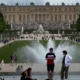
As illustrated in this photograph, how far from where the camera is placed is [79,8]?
109 meters

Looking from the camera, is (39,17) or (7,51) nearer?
(7,51)

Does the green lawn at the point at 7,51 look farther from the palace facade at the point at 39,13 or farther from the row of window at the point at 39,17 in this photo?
the palace facade at the point at 39,13

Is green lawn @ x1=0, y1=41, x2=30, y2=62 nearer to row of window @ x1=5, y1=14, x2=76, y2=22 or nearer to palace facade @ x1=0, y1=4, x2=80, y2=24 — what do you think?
row of window @ x1=5, y1=14, x2=76, y2=22

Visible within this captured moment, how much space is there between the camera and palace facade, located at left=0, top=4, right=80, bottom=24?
10906cm

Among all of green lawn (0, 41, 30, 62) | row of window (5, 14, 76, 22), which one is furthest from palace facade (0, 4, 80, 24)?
green lawn (0, 41, 30, 62)

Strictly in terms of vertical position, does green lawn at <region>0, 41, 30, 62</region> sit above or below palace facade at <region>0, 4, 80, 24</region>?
below

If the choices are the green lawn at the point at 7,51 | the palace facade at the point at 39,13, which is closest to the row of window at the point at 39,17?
the palace facade at the point at 39,13

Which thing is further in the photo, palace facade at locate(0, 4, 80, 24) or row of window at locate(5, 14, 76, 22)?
palace facade at locate(0, 4, 80, 24)

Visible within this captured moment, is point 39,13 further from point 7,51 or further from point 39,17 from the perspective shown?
point 7,51

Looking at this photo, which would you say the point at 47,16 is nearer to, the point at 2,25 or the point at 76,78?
the point at 2,25

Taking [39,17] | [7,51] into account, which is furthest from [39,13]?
[7,51]

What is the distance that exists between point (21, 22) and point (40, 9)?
532 centimetres

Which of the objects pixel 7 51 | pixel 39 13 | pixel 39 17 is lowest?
pixel 7 51

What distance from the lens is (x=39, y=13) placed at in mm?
108938
